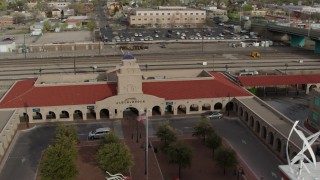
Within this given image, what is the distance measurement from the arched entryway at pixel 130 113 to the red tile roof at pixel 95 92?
333 cm

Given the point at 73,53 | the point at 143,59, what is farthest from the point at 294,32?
the point at 73,53

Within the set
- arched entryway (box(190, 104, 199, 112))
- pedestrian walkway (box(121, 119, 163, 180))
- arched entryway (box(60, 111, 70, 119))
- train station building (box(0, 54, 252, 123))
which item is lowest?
pedestrian walkway (box(121, 119, 163, 180))

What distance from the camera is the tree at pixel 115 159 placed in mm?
37094

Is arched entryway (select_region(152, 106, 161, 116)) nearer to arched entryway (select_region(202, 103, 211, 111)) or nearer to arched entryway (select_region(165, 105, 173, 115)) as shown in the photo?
arched entryway (select_region(165, 105, 173, 115))

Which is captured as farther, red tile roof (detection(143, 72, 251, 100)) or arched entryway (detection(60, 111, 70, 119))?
red tile roof (detection(143, 72, 251, 100))

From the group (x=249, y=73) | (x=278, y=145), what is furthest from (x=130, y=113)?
(x=249, y=73)

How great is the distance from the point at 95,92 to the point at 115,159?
22.0 meters

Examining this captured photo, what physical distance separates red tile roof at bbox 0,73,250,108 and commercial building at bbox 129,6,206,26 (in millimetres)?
110233

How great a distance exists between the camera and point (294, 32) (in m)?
117

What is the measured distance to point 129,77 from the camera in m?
55.1

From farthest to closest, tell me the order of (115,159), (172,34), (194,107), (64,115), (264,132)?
1. (172,34)
2. (194,107)
3. (64,115)
4. (264,132)
5. (115,159)

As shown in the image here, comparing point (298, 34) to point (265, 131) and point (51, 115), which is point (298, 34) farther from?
point (51, 115)

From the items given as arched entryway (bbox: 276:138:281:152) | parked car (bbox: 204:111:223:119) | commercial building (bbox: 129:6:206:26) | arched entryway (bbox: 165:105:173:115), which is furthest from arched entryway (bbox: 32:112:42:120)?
commercial building (bbox: 129:6:206:26)

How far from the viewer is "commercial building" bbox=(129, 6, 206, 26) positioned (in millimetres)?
168250
